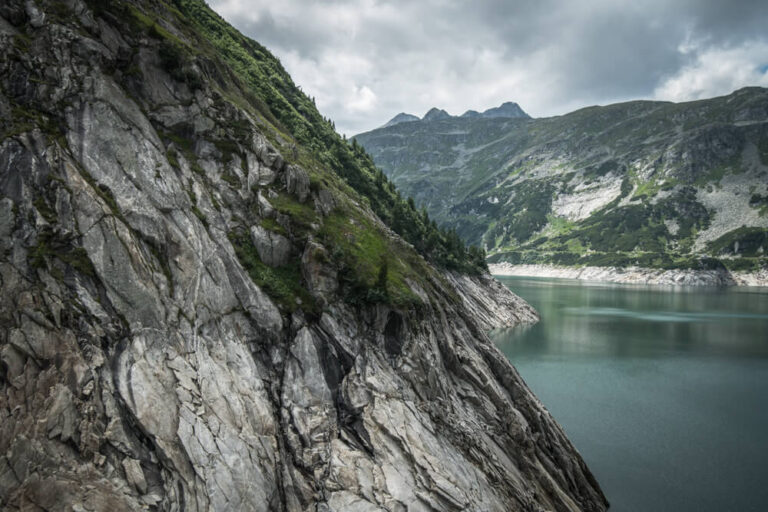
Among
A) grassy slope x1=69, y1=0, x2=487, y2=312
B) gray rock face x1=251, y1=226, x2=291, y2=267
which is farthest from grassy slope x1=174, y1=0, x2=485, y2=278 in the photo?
gray rock face x1=251, y1=226, x2=291, y2=267

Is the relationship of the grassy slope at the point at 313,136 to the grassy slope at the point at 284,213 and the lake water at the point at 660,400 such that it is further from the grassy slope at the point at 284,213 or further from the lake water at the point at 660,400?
the lake water at the point at 660,400

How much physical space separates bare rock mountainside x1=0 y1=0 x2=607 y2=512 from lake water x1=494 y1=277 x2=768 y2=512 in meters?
6.08

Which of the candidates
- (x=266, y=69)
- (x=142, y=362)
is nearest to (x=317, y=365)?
(x=142, y=362)

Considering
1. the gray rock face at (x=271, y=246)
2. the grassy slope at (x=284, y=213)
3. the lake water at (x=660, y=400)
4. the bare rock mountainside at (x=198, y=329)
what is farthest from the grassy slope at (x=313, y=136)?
the gray rock face at (x=271, y=246)

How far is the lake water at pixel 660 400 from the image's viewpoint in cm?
2695

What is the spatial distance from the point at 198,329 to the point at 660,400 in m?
46.8

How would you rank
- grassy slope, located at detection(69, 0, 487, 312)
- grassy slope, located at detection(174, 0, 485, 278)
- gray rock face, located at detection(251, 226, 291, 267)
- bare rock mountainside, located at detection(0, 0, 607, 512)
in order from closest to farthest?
bare rock mountainside, located at detection(0, 0, 607, 512)
grassy slope, located at detection(69, 0, 487, 312)
gray rock face, located at detection(251, 226, 291, 267)
grassy slope, located at detection(174, 0, 485, 278)

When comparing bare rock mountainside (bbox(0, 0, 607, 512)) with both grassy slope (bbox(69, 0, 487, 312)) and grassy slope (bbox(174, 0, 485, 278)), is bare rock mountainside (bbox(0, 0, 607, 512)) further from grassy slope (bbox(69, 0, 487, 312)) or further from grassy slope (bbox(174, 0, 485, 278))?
grassy slope (bbox(174, 0, 485, 278))

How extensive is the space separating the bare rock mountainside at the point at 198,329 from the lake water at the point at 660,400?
6076 millimetres

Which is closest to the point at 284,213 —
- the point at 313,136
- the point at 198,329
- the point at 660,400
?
the point at 198,329

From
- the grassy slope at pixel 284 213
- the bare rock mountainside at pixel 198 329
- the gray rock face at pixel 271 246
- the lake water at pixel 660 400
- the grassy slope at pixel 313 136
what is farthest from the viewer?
the grassy slope at pixel 313 136

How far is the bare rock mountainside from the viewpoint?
1499 cm

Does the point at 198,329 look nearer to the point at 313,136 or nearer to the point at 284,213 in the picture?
the point at 284,213

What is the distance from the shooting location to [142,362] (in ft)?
54.8
